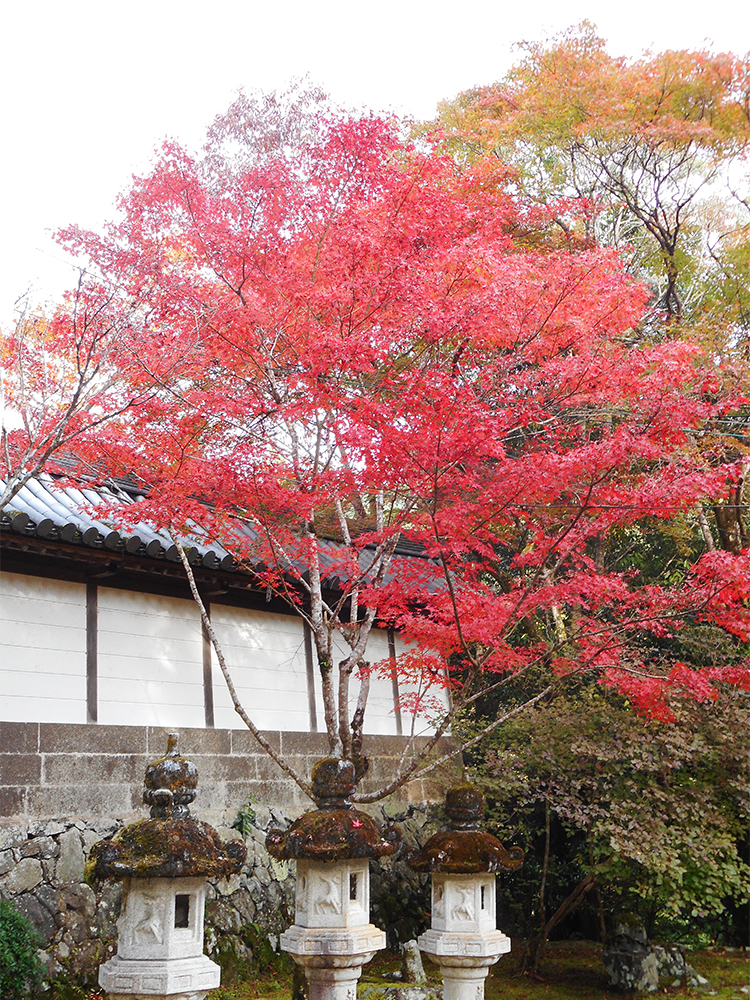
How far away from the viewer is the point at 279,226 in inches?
412

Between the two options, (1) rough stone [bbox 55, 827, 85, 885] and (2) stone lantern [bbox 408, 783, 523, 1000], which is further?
(1) rough stone [bbox 55, 827, 85, 885]

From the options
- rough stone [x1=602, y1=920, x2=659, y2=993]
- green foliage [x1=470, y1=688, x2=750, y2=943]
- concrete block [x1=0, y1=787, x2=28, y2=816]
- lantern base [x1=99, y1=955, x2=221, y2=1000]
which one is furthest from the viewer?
rough stone [x1=602, y1=920, x2=659, y2=993]

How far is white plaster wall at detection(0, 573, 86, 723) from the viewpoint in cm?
966

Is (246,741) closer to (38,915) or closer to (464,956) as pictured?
(38,915)

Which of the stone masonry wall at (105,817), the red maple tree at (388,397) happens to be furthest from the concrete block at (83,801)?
the red maple tree at (388,397)

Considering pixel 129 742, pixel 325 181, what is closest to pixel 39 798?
pixel 129 742

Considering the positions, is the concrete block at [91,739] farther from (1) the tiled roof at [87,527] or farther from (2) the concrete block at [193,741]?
(1) the tiled roof at [87,527]

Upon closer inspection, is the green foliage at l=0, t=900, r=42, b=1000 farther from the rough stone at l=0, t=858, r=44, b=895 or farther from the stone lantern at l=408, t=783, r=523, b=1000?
the stone lantern at l=408, t=783, r=523, b=1000

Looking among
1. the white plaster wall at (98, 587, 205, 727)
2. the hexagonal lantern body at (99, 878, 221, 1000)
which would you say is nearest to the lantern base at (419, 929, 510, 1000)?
the hexagonal lantern body at (99, 878, 221, 1000)

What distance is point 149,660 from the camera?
36.4 feet

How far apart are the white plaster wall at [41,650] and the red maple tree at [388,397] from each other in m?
1.74

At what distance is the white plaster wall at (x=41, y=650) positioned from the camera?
9664mm

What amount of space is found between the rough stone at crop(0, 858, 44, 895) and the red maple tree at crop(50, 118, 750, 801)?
115 inches

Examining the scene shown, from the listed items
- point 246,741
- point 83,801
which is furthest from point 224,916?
point 83,801
